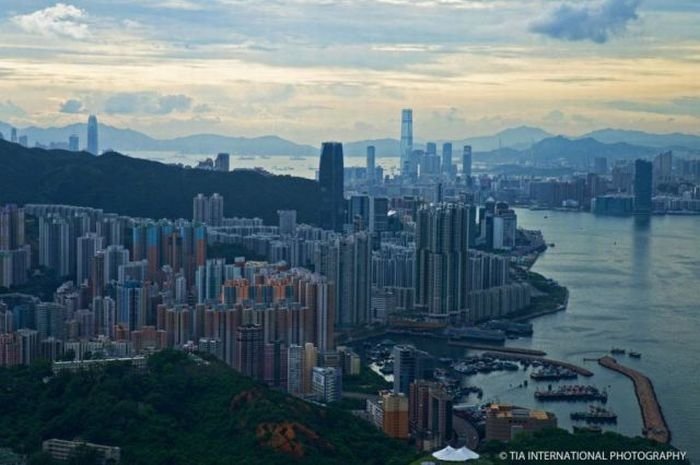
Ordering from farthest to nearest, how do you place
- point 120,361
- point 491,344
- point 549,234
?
point 549,234, point 491,344, point 120,361

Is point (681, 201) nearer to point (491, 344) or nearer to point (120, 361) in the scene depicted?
point (491, 344)

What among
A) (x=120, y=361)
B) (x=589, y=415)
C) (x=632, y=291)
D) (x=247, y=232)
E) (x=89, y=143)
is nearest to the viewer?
(x=120, y=361)

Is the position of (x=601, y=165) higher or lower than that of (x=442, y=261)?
higher

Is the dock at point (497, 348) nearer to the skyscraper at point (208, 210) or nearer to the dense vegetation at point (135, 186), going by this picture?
the skyscraper at point (208, 210)

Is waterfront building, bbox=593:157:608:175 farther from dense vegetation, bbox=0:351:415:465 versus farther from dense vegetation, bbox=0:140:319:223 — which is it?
dense vegetation, bbox=0:351:415:465

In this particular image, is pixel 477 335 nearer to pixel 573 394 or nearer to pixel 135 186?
pixel 573 394

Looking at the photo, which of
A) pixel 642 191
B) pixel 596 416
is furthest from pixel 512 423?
pixel 642 191

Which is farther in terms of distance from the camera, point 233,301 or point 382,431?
point 233,301

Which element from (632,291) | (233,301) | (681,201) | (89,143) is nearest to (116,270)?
(233,301)
